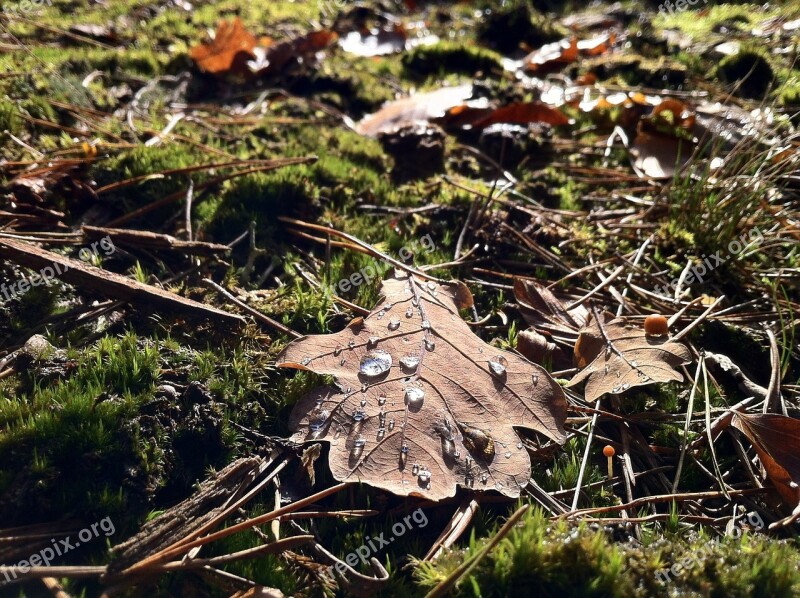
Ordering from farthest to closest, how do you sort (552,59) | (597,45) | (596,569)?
(597,45) < (552,59) < (596,569)

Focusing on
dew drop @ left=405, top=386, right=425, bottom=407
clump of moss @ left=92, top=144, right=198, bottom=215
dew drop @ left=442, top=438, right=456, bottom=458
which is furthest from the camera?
clump of moss @ left=92, top=144, right=198, bottom=215

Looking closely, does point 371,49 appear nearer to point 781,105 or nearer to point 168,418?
point 781,105

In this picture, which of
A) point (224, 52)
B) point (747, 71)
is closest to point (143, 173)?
point (224, 52)

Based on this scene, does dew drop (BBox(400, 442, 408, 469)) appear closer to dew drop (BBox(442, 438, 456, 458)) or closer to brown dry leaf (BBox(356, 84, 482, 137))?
dew drop (BBox(442, 438, 456, 458))

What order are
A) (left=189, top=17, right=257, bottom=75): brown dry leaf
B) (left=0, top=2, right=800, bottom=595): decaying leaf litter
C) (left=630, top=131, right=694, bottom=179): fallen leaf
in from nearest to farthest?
(left=0, top=2, right=800, bottom=595): decaying leaf litter
(left=630, top=131, right=694, bottom=179): fallen leaf
(left=189, top=17, right=257, bottom=75): brown dry leaf

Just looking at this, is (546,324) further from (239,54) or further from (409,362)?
(239,54)

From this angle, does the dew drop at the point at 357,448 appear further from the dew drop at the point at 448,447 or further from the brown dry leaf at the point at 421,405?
the dew drop at the point at 448,447

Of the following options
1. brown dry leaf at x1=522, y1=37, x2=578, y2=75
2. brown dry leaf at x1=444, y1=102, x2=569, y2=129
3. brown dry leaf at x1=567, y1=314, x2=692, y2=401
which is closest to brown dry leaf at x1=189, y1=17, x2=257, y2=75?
brown dry leaf at x1=444, y1=102, x2=569, y2=129
